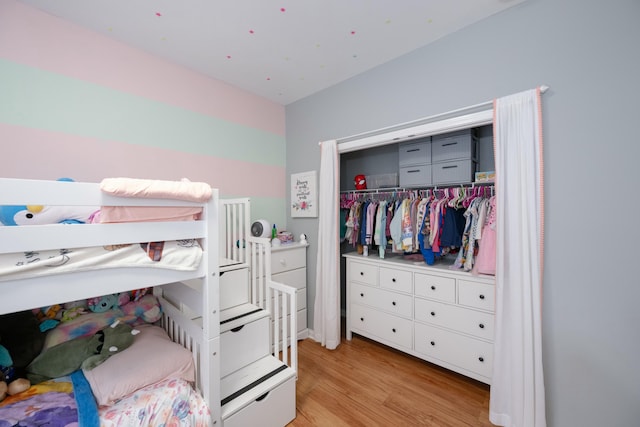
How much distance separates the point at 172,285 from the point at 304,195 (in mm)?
1627

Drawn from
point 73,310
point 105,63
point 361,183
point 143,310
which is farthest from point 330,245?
point 105,63

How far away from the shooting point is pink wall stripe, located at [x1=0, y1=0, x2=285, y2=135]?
5.29 ft

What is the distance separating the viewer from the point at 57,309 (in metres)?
1.55

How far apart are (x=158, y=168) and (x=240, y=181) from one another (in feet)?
2.52

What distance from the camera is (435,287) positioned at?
7.13 ft

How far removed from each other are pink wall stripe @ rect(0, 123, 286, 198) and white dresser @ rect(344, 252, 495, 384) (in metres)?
1.63

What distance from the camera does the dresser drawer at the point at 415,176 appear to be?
2.44 meters

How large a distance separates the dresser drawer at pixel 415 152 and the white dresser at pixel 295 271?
4.63 ft

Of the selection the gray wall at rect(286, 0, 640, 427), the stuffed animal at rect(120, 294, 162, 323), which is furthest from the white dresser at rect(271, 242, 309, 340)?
the gray wall at rect(286, 0, 640, 427)

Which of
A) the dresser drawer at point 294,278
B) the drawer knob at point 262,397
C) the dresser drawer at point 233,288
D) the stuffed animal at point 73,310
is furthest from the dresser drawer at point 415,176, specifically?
the stuffed animal at point 73,310

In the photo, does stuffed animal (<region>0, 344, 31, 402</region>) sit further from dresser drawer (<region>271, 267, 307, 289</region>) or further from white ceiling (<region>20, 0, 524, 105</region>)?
white ceiling (<region>20, 0, 524, 105</region>)

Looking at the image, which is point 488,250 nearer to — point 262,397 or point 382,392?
point 382,392

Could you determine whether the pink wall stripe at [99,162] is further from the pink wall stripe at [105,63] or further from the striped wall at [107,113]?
the pink wall stripe at [105,63]

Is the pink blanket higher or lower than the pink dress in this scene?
higher
